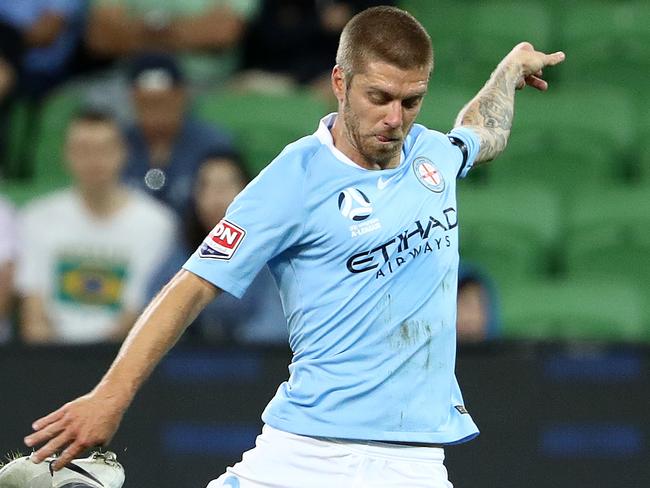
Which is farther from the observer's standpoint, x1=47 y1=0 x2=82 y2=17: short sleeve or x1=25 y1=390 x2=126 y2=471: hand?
x1=47 y1=0 x2=82 y2=17: short sleeve

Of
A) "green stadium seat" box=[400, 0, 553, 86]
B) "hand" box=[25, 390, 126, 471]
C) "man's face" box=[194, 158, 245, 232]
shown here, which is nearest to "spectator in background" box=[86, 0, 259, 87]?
"green stadium seat" box=[400, 0, 553, 86]

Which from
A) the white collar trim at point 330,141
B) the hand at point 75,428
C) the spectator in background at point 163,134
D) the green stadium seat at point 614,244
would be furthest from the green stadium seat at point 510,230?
the hand at point 75,428

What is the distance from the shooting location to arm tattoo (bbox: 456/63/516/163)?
4328 millimetres

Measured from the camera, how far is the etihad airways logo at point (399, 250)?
3559mm

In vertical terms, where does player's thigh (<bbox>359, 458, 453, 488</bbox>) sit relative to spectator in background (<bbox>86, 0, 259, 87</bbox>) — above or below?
below

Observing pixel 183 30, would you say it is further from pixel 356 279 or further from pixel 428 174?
pixel 356 279

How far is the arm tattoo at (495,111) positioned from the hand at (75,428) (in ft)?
5.54

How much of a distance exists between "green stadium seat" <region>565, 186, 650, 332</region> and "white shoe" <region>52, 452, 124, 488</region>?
3.78 meters

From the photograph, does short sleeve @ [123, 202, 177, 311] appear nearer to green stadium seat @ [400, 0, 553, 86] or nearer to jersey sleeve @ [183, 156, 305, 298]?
green stadium seat @ [400, 0, 553, 86]

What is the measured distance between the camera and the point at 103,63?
8266 millimetres

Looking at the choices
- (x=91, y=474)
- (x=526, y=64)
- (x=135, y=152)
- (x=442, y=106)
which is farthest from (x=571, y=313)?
(x=91, y=474)

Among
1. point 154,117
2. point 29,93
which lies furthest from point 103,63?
point 154,117

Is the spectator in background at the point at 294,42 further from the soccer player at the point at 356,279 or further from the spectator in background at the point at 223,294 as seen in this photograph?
the soccer player at the point at 356,279

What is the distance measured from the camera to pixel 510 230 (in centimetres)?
685
